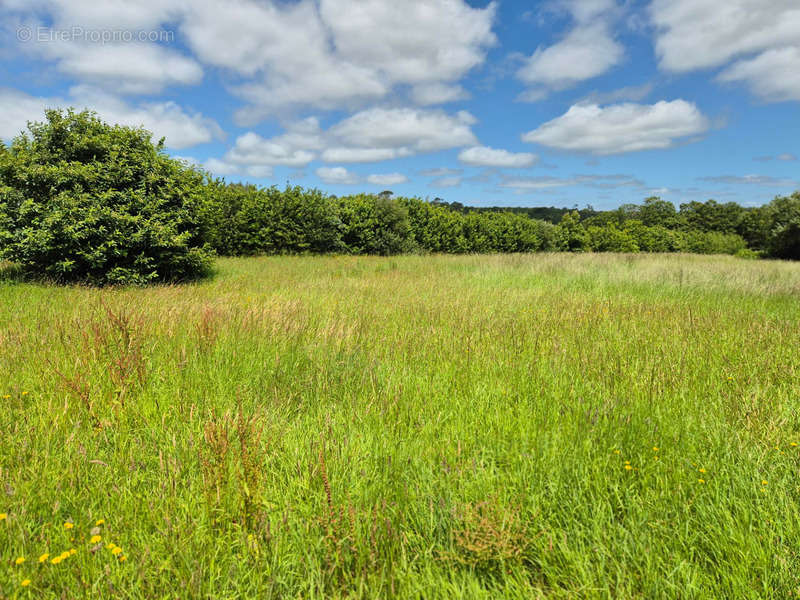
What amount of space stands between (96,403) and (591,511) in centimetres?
332

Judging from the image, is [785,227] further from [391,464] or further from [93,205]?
[93,205]

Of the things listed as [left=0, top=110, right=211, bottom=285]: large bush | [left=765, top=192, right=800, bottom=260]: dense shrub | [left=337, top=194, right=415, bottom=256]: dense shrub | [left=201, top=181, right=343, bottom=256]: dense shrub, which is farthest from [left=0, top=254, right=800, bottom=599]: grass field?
[left=765, top=192, right=800, bottom=260]: dense shrub

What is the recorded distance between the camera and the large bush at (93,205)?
850 centimetres

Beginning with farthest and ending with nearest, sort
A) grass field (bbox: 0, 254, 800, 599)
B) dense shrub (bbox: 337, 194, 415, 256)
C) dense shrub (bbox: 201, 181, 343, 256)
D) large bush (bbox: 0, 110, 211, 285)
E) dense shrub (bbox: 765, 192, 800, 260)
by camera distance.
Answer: dense shrub (bbox: 765, 192, 800, 260), dense shrub (bbox: 337, 194, 415, 256), dense shrub (bbox: 201, 181, 343, 256), large bush (bbox: 0, 110, 211, 285), grass field (bbox: 0, 254, 800, 599)

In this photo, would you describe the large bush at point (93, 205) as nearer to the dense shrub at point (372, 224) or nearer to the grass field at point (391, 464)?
the grass field at point (391, 464)

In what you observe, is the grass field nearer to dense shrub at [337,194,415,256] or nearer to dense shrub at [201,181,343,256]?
dense shrub at [201,181,343,256]

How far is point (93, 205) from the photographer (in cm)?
859

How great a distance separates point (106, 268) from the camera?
30.8 feet

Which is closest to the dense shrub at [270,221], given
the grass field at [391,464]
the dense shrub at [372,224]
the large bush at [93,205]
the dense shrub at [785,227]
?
the dense shrub at [372,224]

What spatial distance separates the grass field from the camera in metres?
1.52

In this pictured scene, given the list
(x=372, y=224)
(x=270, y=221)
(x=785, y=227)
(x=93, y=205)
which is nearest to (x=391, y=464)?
(x=93, y=205)

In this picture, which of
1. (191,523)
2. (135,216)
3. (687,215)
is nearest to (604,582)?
(191,523)

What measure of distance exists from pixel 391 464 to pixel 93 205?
1013 cm

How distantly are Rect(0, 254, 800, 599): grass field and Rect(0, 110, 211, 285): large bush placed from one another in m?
5.31
